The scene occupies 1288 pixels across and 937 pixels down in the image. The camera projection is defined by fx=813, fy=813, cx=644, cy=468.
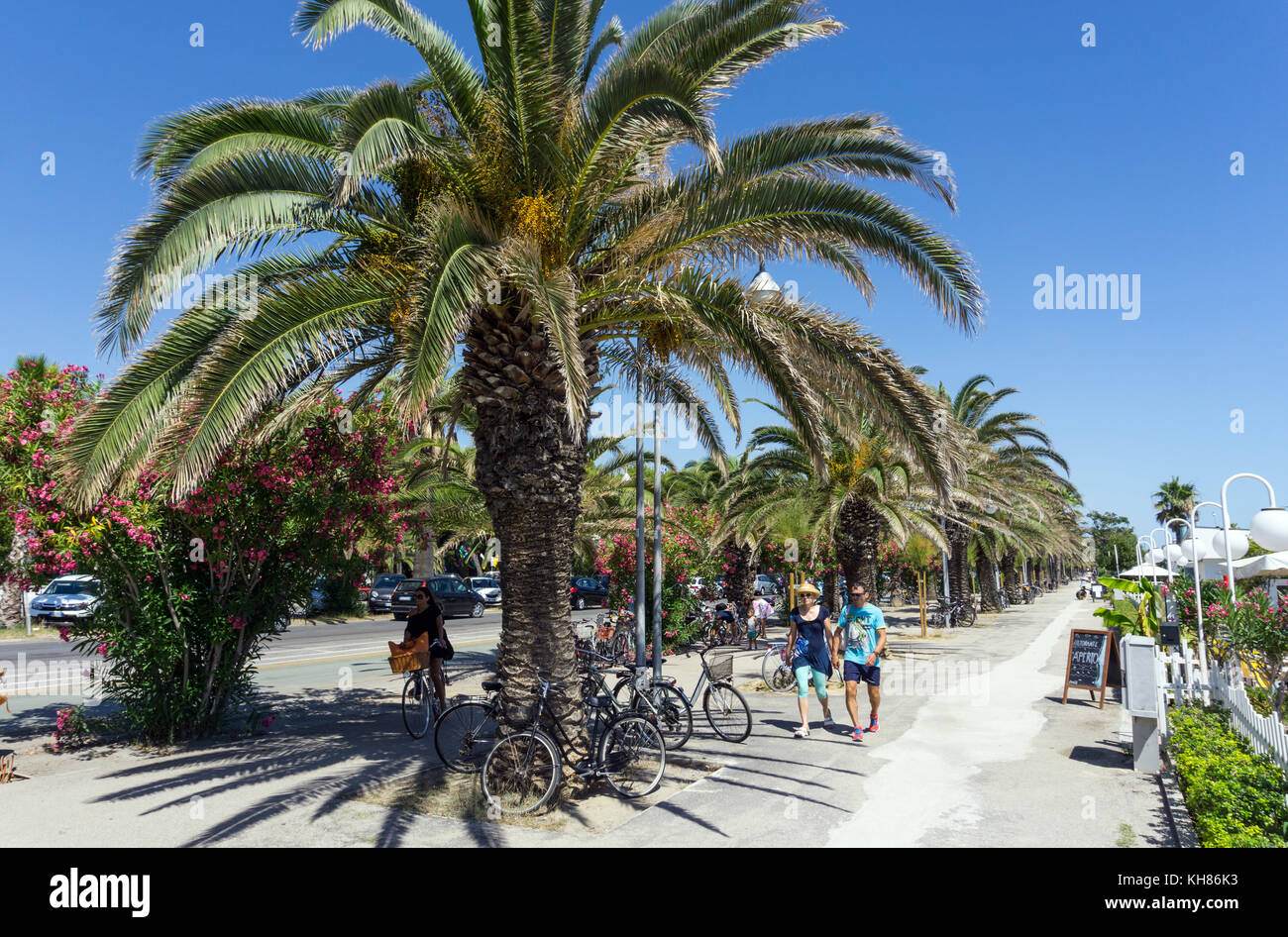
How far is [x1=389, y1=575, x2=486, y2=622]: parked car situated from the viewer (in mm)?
31250

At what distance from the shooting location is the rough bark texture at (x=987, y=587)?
39.7m

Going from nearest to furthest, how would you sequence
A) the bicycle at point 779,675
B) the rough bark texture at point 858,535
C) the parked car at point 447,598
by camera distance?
the bicycle at point 779,675 → the rough bark texture at point 858,535 → the parked car at point 447,598

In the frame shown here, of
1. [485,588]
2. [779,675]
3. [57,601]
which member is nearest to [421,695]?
[779,675]

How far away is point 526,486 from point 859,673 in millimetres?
4874

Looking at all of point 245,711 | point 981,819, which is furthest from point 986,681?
point 245,711

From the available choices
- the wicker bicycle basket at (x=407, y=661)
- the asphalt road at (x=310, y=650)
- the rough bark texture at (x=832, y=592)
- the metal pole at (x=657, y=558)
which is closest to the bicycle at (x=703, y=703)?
the metal pole at (x=657, y=558)

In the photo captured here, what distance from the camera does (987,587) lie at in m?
40.0

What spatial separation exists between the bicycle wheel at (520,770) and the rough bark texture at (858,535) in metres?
11.5

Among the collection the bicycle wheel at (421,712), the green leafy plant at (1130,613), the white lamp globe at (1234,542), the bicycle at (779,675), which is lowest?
the bicycle at (779,675)

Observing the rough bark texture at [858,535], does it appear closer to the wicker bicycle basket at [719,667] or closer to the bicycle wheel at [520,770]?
the wicker bicycle basket at [719,667]

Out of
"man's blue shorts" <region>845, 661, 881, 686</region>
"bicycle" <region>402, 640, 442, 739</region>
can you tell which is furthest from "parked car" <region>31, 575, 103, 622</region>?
"man's blue shorts" <region>845, 661, 881, 686</region>

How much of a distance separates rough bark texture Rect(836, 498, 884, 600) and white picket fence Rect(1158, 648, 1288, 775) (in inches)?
253

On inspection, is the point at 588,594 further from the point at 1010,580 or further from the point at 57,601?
the point at 1010,580

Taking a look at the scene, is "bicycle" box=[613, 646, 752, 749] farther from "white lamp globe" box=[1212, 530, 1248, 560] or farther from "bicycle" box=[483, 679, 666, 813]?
"white lamp globe" box=[1212, 530, 1248, 560]
